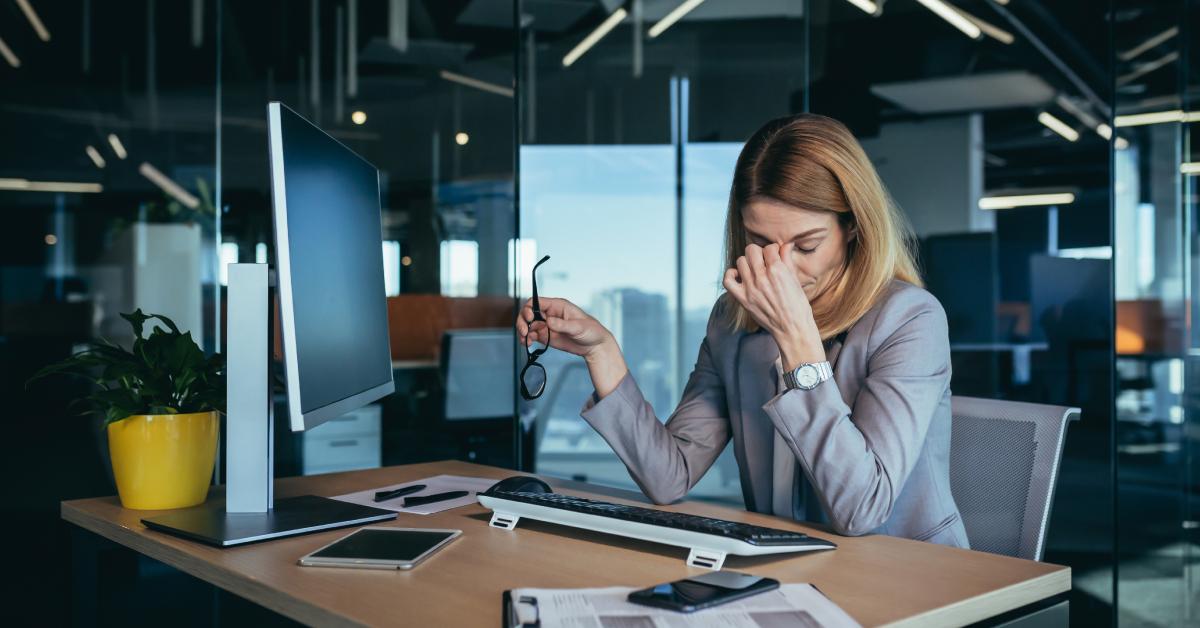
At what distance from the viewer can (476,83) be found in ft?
12.9

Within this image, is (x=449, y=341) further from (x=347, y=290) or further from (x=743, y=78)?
(x=347, y=290)

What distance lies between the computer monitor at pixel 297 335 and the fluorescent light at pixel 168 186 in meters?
2.44

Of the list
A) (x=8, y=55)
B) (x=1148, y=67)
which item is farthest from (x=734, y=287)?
(x=8, y=55)

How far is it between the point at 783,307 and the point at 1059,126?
2640 millimetres

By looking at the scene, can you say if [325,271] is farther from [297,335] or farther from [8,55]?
[8,55]

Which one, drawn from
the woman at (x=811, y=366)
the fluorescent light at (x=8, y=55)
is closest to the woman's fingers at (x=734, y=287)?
the woman at (x=811, y=366)

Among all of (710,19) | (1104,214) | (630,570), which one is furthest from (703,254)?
(630,570)

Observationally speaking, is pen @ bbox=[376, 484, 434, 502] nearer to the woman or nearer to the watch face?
the woman

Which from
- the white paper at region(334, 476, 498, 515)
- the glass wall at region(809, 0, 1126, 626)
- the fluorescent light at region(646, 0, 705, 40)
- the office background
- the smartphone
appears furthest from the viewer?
the fluorescent light at region(646, 0, 705, 40)

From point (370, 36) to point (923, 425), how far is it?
11.1ft

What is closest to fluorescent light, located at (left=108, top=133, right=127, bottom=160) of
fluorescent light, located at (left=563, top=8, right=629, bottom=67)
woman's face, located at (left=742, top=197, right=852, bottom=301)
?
fluorescent light, located at (left=563, top=8, right=629, bottom=67)

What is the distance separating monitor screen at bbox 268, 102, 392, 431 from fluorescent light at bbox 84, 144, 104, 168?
246 centimetres

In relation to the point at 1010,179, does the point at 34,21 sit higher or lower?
higher

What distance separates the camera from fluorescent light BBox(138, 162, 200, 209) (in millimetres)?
3727
